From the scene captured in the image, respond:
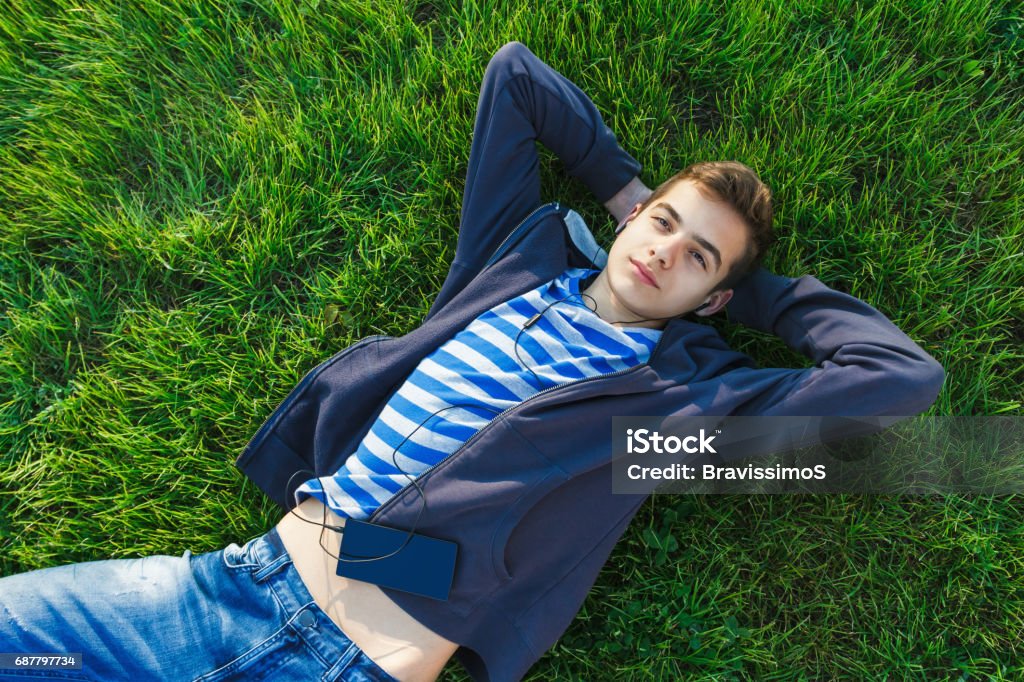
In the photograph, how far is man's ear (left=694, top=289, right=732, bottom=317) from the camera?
2.46m

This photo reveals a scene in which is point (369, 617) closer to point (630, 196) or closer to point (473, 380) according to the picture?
point (473, 380)

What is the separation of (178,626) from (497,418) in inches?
45.3

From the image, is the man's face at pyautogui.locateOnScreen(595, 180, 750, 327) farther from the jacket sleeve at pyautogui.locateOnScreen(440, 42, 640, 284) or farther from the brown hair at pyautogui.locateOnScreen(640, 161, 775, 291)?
the jacket sleeve at pyautogui.locateOnScreen(440, 42, 640, 284)

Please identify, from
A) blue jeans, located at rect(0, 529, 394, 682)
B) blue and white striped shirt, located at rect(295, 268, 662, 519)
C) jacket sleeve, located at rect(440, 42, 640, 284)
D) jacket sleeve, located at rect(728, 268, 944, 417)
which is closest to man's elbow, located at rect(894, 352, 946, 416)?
jacket sleeve, located at rect(728, 268, 944, 417)

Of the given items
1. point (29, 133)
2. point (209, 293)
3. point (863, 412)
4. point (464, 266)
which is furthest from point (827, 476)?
point (29, 133)

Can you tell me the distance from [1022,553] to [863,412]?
3.44ft

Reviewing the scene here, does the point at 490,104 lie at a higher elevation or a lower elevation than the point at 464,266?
higher

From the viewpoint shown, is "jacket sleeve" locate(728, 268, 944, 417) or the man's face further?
the man's face

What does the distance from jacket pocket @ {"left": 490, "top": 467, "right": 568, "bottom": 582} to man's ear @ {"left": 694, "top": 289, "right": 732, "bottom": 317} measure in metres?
0.82

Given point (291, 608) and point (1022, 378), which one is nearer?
point (291, 608)

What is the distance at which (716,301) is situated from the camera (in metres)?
2.48

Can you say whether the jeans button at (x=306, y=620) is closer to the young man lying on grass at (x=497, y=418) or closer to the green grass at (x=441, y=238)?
the young man lying on grass at (x=497, y=418)

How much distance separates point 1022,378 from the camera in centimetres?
269

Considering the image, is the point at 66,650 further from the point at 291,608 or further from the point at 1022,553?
the point at 1022,553
